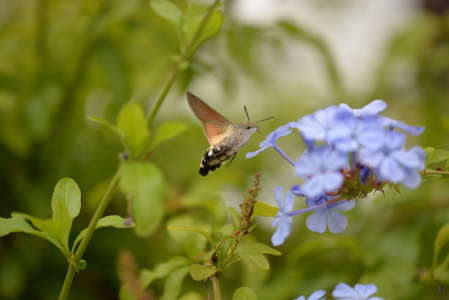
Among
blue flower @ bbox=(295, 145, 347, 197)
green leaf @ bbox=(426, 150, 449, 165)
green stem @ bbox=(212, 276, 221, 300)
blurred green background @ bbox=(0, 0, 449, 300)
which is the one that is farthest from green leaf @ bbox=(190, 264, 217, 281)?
green leaf @ bbox=(426, 150, 449, 165)

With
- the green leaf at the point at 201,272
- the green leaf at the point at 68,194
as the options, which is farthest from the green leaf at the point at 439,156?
the green leaf at the point at 68,194

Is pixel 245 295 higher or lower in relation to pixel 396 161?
lower

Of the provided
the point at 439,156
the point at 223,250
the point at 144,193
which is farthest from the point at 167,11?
the point at 439,156

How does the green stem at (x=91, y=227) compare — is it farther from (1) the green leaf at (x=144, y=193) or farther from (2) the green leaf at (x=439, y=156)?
(2) the green leaf at (x=439, y=156)

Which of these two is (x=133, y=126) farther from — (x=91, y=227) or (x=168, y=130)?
(x=91, y=227)

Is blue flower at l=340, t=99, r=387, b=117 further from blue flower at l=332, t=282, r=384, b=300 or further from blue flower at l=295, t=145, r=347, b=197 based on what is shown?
blue flower at l=332, t=282, r=384, b=300

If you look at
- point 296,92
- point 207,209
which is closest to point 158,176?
point 207,209

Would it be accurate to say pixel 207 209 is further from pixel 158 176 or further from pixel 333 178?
pixel 333 178
